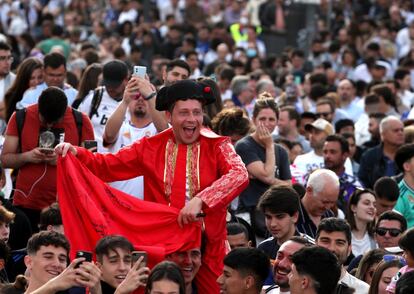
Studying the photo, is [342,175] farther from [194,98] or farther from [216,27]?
[216,27]

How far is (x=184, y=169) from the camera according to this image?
935cm

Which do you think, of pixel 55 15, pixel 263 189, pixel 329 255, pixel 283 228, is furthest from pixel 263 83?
pixel 55 15

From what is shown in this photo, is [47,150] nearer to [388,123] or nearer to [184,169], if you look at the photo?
[184,169]

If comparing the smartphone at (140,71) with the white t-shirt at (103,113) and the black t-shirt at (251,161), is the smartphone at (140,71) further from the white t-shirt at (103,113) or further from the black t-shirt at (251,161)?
the white t-shirt at (103,113)

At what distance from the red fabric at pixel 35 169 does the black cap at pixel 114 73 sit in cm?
103

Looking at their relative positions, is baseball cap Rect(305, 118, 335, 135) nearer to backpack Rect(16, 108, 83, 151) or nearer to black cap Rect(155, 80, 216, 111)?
backpack Rect(16, 108, 83, 151)

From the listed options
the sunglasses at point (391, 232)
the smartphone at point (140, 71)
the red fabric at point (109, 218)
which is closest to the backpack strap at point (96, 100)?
the smartphone at point (140, 71)

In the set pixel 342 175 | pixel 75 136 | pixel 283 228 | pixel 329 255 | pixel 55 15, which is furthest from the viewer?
pixel 55 15

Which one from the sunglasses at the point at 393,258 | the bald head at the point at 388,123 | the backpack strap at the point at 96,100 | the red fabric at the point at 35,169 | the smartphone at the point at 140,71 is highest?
the smartphone at the point at 140,71

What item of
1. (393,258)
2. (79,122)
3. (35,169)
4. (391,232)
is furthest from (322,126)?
(393,258)

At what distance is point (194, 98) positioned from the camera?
30.7 feet

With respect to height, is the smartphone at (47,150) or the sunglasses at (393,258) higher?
the smartphone at (47,150)

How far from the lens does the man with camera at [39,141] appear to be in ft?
37.3

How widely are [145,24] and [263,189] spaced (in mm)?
16376
